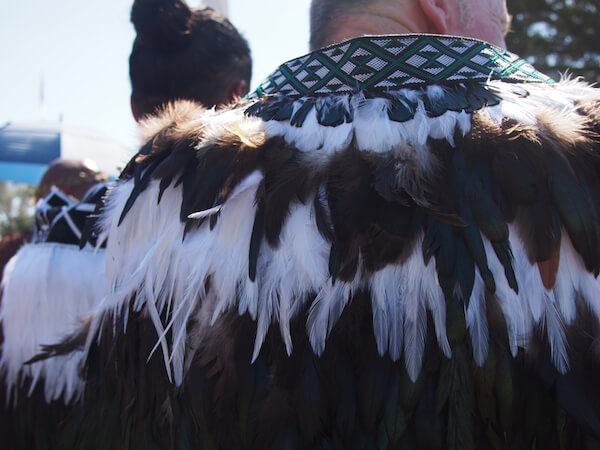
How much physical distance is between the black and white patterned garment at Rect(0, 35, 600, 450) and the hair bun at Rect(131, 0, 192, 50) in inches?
44.9

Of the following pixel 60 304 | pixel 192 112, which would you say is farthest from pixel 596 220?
pixel 60 304

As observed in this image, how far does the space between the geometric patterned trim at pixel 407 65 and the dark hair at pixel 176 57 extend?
43.6 inches

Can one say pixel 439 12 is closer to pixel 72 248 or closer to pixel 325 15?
pixel 325 15

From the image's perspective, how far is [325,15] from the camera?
4.81 ft

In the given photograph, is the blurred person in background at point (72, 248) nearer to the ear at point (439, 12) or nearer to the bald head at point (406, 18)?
the bald head at point (406, 18)

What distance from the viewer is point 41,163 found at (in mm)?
4102

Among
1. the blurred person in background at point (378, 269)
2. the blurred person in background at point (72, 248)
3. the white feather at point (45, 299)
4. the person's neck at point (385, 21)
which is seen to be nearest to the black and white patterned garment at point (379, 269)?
the blurred person in background at point (378, 269)

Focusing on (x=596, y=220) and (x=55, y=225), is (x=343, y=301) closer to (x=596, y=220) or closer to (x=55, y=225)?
(x=596, y=220)

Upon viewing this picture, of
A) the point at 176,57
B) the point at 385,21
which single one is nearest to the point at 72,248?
the point at 176,57

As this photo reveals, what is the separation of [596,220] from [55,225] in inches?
60.9

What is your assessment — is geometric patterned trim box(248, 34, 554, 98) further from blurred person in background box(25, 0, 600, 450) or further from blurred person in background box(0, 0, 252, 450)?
blurred person in background box(0, 0, 252, 450)

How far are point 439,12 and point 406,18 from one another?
0.08m

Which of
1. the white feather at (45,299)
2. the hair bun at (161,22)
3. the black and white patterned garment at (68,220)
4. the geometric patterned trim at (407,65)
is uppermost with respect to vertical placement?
the hair bun at (161,22)

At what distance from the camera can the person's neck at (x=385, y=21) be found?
4.48 feet
